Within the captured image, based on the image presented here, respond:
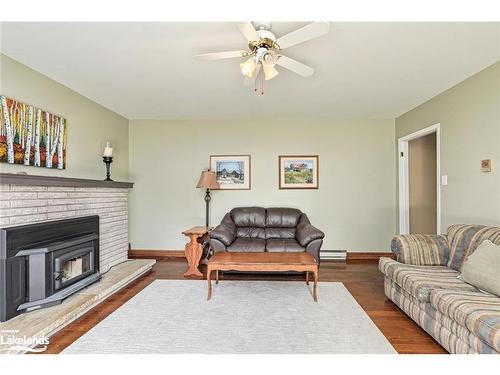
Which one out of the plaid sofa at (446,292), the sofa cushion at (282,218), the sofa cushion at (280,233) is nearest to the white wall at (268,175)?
the sofa cushion at (282,218)

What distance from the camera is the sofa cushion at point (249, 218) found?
4.14 metres

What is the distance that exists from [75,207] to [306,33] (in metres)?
3.03

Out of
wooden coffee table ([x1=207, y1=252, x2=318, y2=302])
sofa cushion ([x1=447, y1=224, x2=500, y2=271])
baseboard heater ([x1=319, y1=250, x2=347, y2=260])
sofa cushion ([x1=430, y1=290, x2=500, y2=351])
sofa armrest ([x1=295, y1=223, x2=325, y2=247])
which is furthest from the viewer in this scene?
baseboard heater ([x1=319, y1=250, x2=347, y2=260])

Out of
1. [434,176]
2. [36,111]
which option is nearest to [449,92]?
[434,176]

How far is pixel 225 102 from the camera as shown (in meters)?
3.66

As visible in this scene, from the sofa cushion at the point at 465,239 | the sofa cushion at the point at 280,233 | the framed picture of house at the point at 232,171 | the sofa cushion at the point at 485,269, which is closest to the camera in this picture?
the sofa cushion at the point at 485,269

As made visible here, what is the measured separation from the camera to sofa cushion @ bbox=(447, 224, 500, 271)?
7.21 ft

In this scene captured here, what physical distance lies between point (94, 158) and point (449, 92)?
470cm

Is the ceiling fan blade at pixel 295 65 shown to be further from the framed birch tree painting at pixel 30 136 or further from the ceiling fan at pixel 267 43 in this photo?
the framed birch tree painting at pixel 30 136

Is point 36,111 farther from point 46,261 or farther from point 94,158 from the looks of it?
point 46,261

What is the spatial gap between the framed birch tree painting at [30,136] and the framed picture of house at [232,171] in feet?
7.29

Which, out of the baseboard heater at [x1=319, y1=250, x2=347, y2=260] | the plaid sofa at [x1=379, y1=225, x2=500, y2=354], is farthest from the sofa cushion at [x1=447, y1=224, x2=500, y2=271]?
the baseboard heater at [x1=319, y1=250, x2=347, y2=260]

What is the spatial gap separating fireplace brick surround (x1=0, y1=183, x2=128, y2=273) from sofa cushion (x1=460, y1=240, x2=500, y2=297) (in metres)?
3.81

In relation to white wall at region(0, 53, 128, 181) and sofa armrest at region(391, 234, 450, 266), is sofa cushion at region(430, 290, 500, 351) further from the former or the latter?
white wall at region(0, 53, 128, 181)
